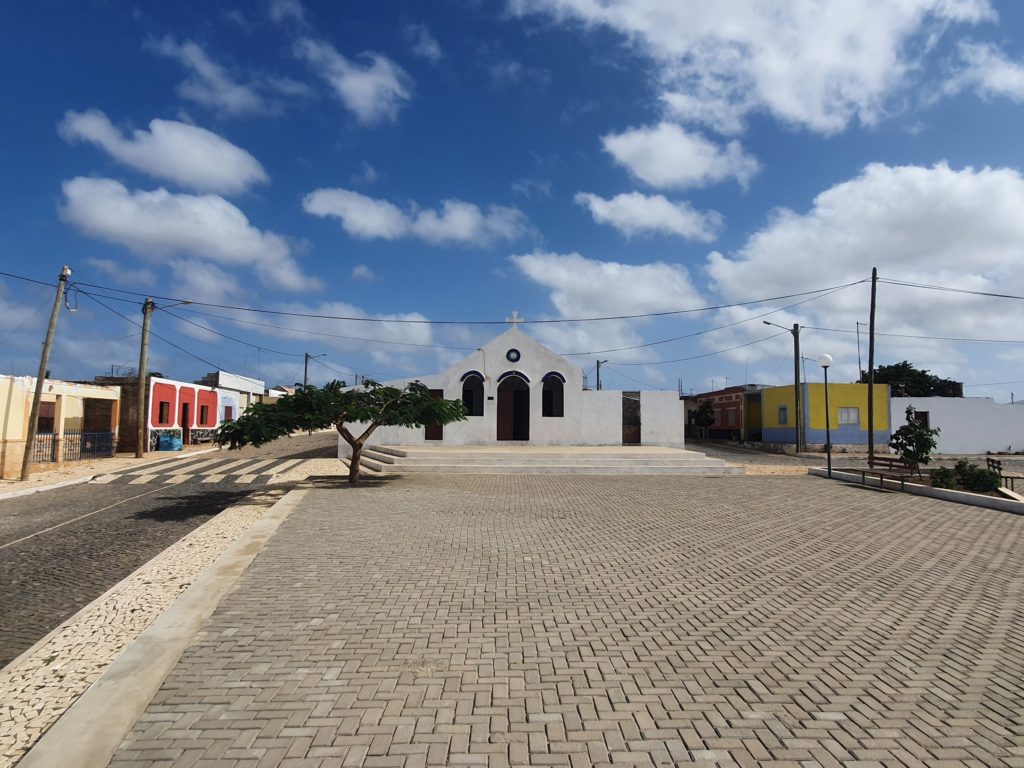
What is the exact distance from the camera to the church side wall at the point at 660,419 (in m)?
25.8

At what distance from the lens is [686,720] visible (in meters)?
3.36

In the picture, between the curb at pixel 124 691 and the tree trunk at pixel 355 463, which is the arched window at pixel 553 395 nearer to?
the tree trunk at pixel 355 463

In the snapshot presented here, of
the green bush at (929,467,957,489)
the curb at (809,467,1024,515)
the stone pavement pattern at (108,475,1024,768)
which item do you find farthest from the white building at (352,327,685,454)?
the stone pavement pattern at (108,475,1024,768)

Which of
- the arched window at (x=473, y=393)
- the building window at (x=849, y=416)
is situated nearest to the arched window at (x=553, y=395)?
the arched window at (x=473, y=393)

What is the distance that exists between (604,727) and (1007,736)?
2.27m

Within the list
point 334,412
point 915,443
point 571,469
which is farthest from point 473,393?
point 915,443

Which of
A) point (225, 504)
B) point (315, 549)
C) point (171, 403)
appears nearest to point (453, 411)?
point (225, 504)

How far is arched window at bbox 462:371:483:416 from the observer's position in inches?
992

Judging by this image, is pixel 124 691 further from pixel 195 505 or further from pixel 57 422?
pixel 57 422

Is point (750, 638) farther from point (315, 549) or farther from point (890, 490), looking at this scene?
point (890, 490)

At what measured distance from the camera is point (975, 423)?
107 ft

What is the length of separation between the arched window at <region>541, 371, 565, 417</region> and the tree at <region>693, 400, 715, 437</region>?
67.4 feet

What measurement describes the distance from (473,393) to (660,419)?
27.6 feet

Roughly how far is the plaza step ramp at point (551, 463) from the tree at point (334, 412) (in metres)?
3.11
